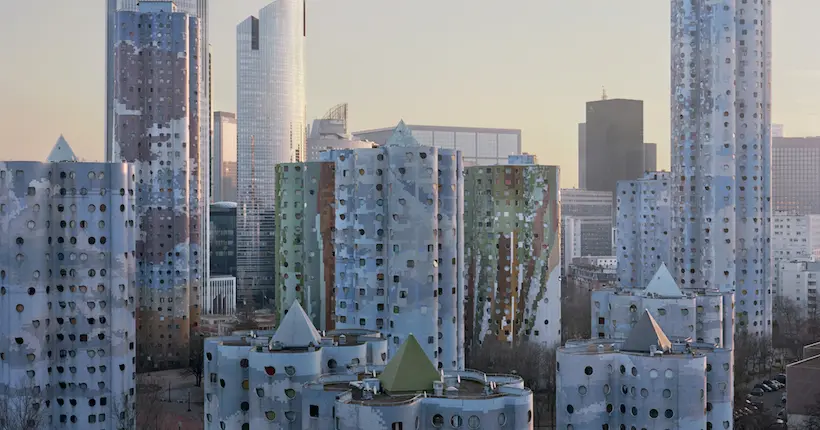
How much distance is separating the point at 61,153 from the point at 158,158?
40.8 metres

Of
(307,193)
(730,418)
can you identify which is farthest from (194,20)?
(730,418)

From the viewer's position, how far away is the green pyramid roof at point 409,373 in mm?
51281

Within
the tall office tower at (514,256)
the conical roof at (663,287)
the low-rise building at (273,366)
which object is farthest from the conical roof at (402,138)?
the tall office tower at (514,256)

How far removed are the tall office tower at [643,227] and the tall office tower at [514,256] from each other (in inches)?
1494

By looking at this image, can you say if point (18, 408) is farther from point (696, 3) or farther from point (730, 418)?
point (696, 3)

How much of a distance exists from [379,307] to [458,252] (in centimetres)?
1065

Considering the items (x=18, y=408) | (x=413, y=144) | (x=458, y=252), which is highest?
(x=413, y=144)

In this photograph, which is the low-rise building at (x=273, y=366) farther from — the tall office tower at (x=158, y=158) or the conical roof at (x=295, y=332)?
the tall office tower at (x=158, y=158)

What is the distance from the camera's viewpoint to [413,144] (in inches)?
3465

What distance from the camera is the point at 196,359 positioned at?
12025 cm

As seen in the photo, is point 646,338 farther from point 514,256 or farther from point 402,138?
point 514,256


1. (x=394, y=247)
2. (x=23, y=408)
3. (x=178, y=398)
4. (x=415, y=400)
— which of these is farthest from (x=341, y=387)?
(x=178, y=398)

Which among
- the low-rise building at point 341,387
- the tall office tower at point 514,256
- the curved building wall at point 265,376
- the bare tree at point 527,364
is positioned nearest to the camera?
the low-rise building at point 341,387

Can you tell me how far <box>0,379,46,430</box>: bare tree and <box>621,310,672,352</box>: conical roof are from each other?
46398 mm
